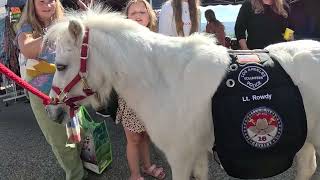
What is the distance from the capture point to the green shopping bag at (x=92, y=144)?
12.4ft

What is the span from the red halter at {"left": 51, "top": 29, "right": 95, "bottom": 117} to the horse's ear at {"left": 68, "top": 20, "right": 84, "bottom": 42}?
0.04 metres

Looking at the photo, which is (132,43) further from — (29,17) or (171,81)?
(29,17)

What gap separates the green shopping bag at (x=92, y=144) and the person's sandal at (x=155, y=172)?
1.43 feet

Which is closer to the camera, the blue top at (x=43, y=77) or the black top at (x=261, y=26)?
the blue top at (x=43, y=77)

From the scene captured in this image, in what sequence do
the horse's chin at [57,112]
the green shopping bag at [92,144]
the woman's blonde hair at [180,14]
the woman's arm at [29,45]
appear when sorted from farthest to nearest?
the green shopping bag at [92,144] < the woman's blonde hair at [180,14] < the woman's arm at [29,45] < the horse's chin at [57,112]

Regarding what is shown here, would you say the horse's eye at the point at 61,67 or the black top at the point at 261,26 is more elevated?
the horse's eye at the point at 61,67

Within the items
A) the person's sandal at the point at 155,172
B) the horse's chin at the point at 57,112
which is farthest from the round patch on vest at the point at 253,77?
the person's sandal at the point at 155,172

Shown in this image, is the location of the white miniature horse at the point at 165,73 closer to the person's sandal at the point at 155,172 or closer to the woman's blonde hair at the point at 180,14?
the woman's blonde hair at the point at 180,14

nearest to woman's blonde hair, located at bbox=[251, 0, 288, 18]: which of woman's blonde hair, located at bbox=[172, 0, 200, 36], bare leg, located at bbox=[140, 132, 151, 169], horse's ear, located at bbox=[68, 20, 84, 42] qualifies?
woman's blonde hair, located at bbox=[172, 0, 200, 36]

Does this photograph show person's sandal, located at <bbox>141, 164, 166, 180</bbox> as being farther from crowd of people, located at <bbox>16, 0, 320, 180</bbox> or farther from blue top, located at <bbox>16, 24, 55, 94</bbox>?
blue top, located at <bbox>16, 24, 55, 94</bbox>

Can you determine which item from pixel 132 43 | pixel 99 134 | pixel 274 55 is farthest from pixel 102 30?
pixel 99 134

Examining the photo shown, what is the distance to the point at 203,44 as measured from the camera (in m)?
2.53

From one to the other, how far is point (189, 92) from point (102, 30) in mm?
650

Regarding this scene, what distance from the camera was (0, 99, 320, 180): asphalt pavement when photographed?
3.95 m
